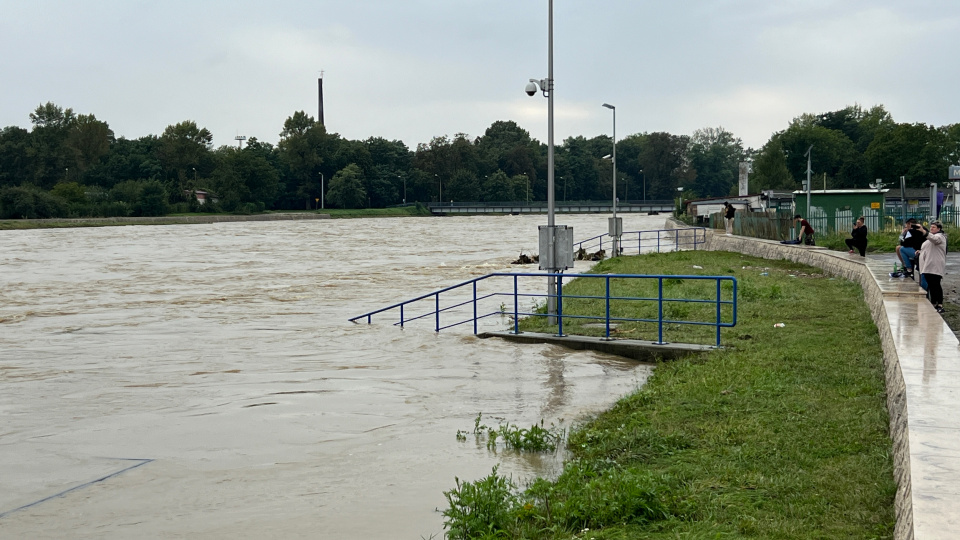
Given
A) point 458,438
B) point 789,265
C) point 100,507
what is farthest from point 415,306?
point 100,507

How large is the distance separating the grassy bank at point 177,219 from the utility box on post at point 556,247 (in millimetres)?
80703

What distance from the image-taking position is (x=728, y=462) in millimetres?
7664

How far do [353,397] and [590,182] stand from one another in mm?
184845

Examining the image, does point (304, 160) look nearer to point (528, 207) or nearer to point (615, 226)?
point (528, 207)

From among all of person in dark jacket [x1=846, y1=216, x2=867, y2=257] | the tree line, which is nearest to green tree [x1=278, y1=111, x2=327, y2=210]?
the tree line

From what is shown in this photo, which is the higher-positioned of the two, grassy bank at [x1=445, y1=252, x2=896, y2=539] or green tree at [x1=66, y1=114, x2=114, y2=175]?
green tree at [x1=66, y1=114, x2=114, y2=175]

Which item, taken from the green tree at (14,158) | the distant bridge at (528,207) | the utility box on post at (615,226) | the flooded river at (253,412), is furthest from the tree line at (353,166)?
the flooded river at (253,412)

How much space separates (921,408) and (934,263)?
30.2ft

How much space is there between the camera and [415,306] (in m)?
26.0

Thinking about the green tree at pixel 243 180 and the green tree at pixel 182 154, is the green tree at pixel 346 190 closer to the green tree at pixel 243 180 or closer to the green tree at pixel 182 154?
the green tree at pixel 243 180

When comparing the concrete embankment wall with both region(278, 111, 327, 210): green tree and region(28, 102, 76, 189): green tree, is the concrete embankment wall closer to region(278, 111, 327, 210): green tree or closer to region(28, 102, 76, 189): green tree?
region(28, 102, 76, 189): green tree

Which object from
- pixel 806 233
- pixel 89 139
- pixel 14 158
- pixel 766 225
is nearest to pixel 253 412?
pixel 806 233

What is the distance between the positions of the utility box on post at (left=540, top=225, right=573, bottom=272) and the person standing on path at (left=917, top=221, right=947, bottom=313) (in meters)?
6.36

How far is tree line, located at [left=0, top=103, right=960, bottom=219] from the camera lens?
113938 mm
